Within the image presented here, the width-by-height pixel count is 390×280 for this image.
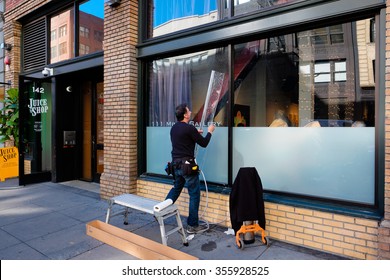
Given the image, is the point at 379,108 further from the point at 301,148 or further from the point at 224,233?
the point at 224,233

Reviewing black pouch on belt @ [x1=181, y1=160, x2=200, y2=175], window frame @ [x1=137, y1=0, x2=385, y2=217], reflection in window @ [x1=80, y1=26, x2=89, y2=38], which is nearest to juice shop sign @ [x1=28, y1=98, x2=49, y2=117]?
reflection in window @ [x1=80, y1=26, x2=89, y2=38]

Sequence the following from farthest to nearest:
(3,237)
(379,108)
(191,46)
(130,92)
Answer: (130,92) → (191,46) → (3,237) → (379,108)

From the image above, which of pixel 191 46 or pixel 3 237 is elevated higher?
pixel 191 46

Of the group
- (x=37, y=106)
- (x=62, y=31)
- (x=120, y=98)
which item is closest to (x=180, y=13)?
(x=120, y=98)

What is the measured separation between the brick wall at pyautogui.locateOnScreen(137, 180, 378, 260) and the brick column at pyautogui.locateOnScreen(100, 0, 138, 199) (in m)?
2.07

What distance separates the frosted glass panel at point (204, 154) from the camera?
4.59 m

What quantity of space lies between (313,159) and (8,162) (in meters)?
7.19

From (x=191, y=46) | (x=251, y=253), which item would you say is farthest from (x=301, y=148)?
(x=191, y=46)

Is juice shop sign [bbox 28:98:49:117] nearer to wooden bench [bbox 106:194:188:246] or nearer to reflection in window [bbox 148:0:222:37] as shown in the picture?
reflection in window [bbox 148:0:222:37]

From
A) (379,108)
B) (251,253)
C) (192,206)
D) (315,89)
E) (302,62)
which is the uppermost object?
(302,62)

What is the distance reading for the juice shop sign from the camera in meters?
7.54

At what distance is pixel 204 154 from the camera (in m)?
4.85

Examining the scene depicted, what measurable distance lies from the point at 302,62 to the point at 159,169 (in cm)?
307

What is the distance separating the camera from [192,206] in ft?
13.2
